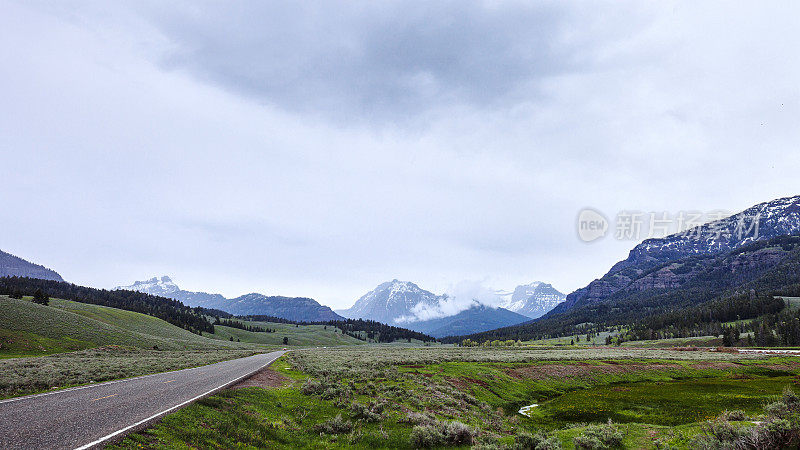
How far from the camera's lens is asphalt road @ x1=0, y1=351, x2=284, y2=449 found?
12.8 meters

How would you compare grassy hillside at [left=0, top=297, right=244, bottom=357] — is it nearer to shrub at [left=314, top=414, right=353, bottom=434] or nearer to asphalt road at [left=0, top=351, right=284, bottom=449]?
asphalt road at [left=0, top=351, right=284, bottom=449]

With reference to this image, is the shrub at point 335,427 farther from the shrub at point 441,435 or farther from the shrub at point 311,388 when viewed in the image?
the shrub at point 311,388

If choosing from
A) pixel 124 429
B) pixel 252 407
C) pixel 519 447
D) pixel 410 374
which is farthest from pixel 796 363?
pixel 124 429

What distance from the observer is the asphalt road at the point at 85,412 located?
12.8 metres

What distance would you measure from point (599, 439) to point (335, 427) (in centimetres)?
1506

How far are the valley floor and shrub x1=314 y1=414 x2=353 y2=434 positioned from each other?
0.19ft

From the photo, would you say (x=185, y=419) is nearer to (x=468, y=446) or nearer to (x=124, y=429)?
(x=124, y=429)

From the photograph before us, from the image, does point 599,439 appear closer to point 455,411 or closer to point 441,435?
point 441,435

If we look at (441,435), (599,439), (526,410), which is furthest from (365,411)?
(526,410)

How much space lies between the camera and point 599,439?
64.5 ft

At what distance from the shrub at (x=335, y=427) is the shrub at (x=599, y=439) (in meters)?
12.8

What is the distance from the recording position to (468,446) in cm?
1908

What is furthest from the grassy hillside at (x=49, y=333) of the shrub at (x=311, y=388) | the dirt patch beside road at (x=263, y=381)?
the shrub at (x=311, y=388)

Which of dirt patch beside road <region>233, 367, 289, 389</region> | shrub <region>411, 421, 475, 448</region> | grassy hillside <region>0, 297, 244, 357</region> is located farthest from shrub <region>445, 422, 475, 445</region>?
grassy hillside <region>0, 297, 244, 357</region>
